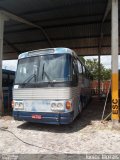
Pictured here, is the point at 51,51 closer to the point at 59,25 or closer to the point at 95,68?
the point at 59,25

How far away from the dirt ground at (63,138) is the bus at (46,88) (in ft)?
1.74

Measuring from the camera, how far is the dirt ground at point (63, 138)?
623 centimetres

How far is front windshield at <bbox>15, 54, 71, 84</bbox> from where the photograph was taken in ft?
26.2

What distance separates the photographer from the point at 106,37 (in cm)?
1833

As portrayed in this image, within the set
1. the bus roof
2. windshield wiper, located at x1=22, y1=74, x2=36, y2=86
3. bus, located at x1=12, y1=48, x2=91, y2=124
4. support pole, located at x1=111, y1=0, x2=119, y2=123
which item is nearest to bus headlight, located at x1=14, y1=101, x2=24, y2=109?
bus, located at x1=12, y1=48, x2=91, y2=124

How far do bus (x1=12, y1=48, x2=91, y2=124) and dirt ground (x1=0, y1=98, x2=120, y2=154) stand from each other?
53cm

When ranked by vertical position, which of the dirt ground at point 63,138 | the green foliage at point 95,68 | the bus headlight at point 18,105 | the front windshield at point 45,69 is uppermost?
the green foliage at point 95,68

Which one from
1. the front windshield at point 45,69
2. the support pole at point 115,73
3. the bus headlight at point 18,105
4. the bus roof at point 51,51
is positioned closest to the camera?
the front windshield at point 45,69

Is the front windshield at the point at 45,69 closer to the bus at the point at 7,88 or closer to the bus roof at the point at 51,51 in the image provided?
the bus roof at the point at 51,51

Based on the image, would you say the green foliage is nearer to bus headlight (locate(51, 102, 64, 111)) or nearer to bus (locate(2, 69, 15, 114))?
bus (locate(2, 69, 15, 114))

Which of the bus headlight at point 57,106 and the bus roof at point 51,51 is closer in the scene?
the bus headlight at point 57,106

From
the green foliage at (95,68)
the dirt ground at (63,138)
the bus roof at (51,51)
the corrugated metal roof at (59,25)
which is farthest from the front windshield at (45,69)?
the green foliage at (95,68)

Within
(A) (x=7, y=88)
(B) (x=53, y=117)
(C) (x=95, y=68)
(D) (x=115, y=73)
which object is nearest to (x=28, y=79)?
(B) (x=53, y=117)

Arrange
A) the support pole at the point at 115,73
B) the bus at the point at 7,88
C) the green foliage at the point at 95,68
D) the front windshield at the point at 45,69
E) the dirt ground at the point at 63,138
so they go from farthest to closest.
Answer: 1. the green foliage at the point at 95,68
2. the bus at the point at 7,88
3. the support pole at the point at 115,73
4. the front windshield at the point at 45,69
5. the dirt ground at the point at 63,138
